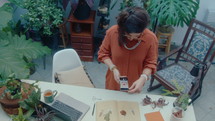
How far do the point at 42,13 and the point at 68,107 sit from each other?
154 cm

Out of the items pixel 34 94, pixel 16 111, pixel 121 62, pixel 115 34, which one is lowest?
pixel 16 111

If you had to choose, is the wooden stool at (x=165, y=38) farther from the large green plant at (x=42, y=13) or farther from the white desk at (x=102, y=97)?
the white desk at (x=102, y=97)

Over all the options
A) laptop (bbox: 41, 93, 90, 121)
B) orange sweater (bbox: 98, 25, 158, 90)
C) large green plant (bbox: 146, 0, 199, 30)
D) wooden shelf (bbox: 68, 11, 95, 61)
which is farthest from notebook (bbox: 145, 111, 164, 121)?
wooden shelf (bbox: 68, 11, 95, 61)

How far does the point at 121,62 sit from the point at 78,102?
49 cm

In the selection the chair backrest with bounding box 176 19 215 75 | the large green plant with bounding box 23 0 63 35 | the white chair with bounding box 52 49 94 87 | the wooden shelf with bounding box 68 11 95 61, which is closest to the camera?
the white chair with bounding box 52 49 94 87

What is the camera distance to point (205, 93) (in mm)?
2994

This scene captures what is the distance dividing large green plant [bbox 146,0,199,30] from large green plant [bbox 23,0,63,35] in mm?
1241

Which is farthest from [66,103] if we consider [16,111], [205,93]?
[205,93]

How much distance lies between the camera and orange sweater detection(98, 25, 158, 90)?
1708mm

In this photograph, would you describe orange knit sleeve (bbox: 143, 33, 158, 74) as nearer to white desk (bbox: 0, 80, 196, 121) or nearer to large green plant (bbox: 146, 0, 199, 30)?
white desk (bbox: 0, 80, 196, 121)

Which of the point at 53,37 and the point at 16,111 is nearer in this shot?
the point at 16,111

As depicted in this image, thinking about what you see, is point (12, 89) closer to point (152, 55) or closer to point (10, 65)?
point (10, 65)

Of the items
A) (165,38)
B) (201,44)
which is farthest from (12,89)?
(165,38)

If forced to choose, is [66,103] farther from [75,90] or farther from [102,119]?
[102,119]
